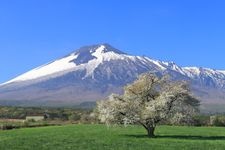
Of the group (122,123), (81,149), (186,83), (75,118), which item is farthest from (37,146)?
(75,118)

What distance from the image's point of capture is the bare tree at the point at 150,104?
208 ft

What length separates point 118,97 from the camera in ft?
216

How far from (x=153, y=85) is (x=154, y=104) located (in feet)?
10.3

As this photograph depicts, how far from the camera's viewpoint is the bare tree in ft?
208

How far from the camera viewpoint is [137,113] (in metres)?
63.7

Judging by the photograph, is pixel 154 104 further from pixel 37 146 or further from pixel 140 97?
pixel 37 146

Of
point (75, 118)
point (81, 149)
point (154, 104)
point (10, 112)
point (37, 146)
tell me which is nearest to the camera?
point (81, 149)

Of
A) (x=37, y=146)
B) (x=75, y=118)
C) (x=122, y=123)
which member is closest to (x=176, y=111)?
(x=122, y=123)

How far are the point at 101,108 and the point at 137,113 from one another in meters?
4.04

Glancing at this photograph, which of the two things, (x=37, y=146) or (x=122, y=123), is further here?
(x=122, y=123)

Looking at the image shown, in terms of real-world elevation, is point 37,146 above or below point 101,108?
below

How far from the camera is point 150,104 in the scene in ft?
208

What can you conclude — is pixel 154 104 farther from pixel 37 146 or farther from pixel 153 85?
pixel 37 146

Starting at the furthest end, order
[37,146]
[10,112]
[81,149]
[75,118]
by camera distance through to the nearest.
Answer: [10,112], [75,118], [37,146], [81,149]
